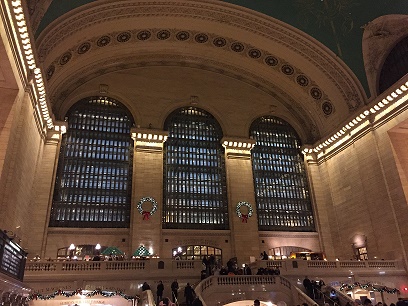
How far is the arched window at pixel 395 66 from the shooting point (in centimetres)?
2131

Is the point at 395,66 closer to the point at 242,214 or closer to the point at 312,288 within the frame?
the point at 242,214

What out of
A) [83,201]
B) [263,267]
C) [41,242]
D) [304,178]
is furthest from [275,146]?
[41,242]

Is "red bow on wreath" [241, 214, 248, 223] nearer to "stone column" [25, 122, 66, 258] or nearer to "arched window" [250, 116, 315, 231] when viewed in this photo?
"arched window" [250, 116, 315, 231]

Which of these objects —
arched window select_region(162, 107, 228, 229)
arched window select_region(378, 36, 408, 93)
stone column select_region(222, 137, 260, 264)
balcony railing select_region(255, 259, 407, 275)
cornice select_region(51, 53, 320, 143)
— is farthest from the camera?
cornice select_region(51, 53, 320, 143)

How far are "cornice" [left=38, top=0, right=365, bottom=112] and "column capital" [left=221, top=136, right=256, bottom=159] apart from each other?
6813 mm

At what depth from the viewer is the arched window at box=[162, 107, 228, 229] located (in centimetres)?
2278

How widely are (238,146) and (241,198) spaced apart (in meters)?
3.72

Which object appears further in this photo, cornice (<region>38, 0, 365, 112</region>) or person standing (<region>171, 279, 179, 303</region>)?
cornice (<region>38, 0, 365, 112</region>)

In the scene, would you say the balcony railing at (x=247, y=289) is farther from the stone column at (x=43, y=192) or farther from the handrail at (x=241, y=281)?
the stone column at (x=43, y=192)

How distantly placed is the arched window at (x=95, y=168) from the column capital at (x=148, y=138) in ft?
2.50

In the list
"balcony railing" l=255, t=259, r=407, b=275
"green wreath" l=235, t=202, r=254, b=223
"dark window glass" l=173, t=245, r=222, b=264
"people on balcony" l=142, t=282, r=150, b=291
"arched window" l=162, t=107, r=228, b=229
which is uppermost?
"arched window" l=162, t=107, r=228, b=229

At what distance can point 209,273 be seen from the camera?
16.0 metres

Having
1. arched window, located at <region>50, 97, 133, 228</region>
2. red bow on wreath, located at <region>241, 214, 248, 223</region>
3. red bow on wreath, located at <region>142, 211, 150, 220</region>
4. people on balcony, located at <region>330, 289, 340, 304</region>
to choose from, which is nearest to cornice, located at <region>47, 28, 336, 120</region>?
arched window, located at <region>50, 97, 133, 228</region>

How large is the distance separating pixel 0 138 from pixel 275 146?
18140 mm
